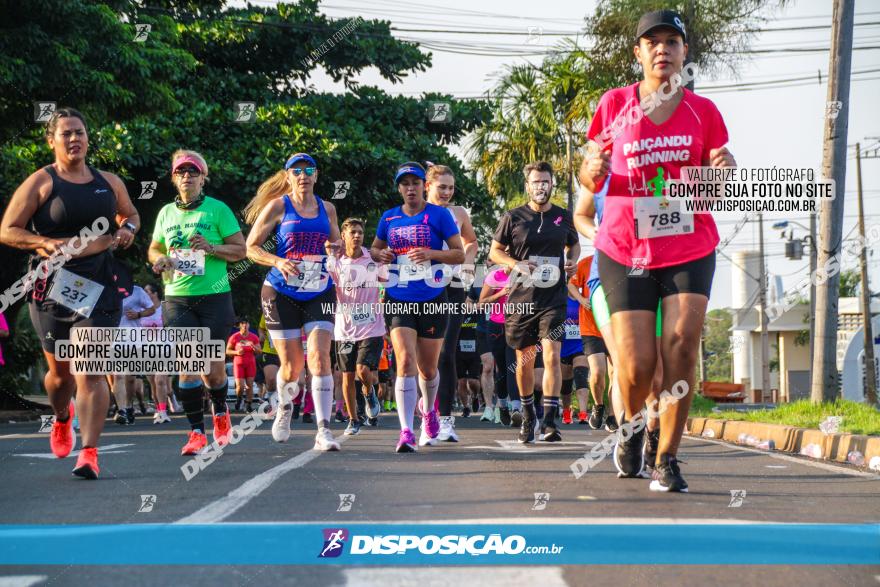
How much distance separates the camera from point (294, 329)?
31.8 ft

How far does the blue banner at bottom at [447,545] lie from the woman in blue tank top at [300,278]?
17.7ft

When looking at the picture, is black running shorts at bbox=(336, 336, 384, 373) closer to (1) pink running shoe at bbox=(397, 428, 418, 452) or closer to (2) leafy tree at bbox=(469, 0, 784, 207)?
(1) pink running shoe at bbox=(397, 428, 418, 452)

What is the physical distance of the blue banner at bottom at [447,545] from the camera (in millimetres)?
3777

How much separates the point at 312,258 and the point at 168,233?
116 centimetres

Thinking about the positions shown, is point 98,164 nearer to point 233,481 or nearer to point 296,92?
point 296,92

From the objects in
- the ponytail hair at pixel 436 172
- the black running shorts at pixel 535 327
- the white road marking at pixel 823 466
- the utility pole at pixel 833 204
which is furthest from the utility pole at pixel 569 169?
the white road marking at pixel 823 466

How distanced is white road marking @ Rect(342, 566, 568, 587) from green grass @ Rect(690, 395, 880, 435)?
667 cm

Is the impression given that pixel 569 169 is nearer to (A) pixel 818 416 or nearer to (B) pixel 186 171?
(A) pixel 818 416

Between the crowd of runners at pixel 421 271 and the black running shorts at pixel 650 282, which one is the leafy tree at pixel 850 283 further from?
the black running shorts at pixel 650 282

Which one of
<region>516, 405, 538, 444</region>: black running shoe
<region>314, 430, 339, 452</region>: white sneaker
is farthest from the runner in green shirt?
<region>516, 405, 538, 444</region>: black running shoe

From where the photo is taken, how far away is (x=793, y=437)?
10836 mm

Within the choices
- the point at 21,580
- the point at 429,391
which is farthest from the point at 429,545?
the point at 429,391

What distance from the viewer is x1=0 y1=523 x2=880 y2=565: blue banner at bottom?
3.78 metres

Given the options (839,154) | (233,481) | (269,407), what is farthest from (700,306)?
(269,407)
